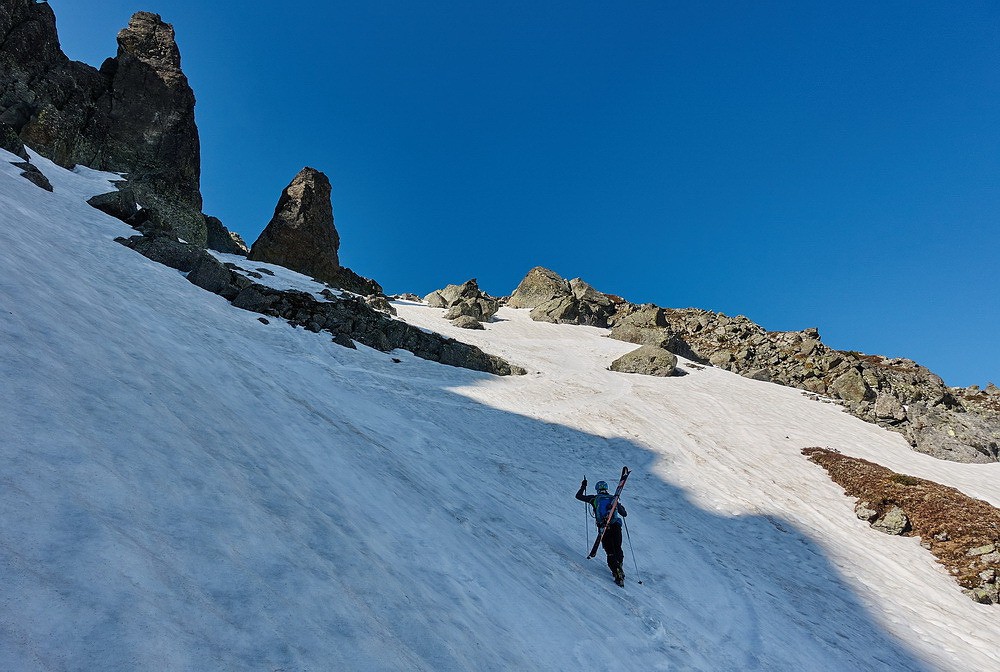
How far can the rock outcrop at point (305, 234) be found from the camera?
48909mm

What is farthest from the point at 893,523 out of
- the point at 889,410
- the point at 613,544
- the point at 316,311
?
the point at 316,311

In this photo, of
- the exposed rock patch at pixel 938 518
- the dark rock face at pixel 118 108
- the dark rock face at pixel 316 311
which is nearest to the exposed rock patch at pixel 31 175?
the dark rock face at pixel 316 311

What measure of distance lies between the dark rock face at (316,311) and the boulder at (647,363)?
35.9 feet

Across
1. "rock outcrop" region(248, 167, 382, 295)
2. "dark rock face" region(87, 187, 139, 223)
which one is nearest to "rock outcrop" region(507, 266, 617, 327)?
"rock outcrop" region(248, 167, 382, 295)

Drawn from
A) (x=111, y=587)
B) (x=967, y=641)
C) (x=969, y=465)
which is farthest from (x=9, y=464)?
(x=969, y=465)

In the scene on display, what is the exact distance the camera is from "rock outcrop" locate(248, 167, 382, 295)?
48.9 metres

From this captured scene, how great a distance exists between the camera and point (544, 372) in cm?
3462

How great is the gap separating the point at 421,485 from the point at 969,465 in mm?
35573

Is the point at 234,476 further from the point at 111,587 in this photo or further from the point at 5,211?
the point at 5,211

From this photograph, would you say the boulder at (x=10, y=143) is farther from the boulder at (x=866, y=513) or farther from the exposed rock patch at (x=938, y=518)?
the exposed rock patch at (x=938, y=518)

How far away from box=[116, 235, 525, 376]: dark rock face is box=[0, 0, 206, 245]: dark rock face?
13222mm

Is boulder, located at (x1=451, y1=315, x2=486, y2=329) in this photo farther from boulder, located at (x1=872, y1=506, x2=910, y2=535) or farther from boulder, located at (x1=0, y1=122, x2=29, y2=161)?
boulder, located at (x1=872, y1=506, x2=910, y2=535)

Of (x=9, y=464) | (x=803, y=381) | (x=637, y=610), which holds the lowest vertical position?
(x=637, y=610)

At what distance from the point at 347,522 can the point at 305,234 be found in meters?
49.0
